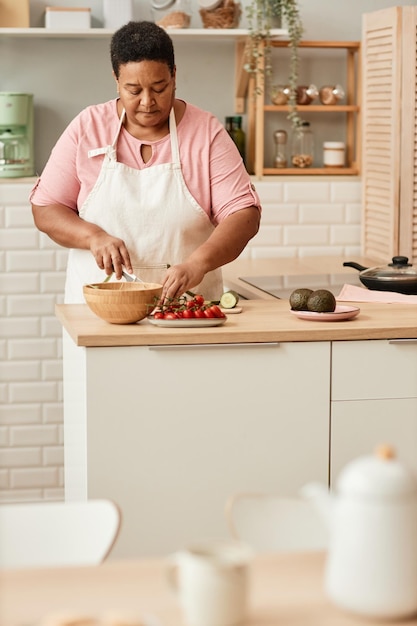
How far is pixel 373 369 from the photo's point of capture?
2805 millimetres

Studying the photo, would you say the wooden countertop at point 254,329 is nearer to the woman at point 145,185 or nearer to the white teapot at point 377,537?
the woman at point 145,185

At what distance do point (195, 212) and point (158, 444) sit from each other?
0.85 meters

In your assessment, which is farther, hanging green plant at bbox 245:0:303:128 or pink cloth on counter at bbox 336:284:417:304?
hanging green plant at bbox 245:0:303:128

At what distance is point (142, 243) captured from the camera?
328 cm

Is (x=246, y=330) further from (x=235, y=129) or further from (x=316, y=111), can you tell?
(x=316, y=111)

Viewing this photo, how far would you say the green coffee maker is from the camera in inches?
176

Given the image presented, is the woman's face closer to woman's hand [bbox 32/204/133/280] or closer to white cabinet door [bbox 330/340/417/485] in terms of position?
woman's hand [bbox 32/204/133/280]

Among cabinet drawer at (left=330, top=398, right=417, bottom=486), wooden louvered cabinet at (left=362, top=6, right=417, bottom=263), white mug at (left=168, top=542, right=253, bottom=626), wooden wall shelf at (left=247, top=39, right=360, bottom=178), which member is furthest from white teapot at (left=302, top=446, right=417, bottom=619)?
wooden wall shelf at (left=247, top=39, right=360, bottom=178)

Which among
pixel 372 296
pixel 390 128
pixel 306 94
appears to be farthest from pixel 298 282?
pixel 306 94

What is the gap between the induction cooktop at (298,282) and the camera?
3.81 m

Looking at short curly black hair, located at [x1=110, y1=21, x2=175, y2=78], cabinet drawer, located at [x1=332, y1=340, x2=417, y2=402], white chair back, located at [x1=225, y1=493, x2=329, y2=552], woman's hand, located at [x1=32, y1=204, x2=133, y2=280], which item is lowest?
white chair back, located at [x1=225, y1=493, x2=329, y2=552]

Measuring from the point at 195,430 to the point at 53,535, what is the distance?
1008 mm

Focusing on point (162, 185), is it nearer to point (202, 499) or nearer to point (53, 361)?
point (202, 499)

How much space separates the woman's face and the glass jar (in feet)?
4.91
